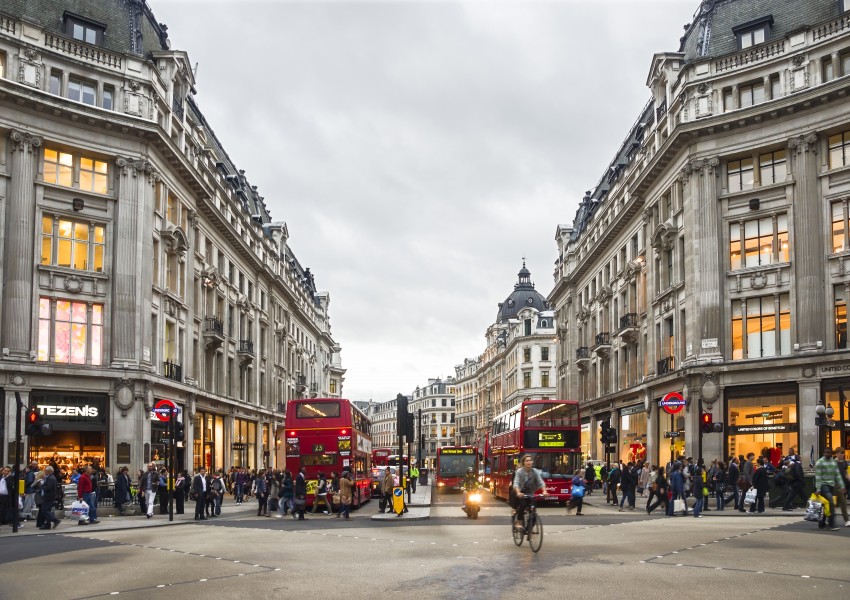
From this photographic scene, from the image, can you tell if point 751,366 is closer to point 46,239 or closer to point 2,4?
point 46,239

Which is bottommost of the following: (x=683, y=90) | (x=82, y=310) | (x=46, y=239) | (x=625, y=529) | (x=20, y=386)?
(x=625, y=529)

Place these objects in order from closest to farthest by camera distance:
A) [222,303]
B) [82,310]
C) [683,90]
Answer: [82,310], [683,90], [222,303]

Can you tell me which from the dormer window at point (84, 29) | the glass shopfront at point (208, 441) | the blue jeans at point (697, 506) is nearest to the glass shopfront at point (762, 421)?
the blue jeans at point (697, 506)

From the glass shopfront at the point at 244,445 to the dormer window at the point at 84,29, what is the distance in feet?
85.6

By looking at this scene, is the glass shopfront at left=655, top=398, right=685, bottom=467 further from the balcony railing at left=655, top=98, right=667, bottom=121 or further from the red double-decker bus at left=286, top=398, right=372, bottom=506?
the red double-decker bus at left=286, top=398, right=372, bottom=506

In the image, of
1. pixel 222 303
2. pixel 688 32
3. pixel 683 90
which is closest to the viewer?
pixel 683 90

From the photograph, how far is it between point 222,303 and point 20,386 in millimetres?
21871

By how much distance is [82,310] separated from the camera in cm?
3856

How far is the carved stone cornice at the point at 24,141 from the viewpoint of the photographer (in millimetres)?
36312

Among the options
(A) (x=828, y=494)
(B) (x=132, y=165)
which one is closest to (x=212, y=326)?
(B) (x=132, y=165)

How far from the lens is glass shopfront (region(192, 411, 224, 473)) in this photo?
162 feet

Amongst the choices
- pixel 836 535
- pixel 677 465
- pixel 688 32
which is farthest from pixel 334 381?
pixel 836 535

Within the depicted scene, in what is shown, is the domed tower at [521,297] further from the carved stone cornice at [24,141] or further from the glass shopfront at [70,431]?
the carved stone cornice at [24,141]

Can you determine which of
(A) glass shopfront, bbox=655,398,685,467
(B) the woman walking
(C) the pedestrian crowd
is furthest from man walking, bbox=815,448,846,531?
(A) glass shopfront, bbox=655,398,685,467
